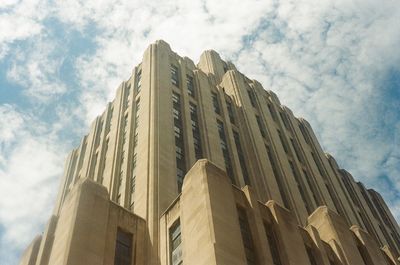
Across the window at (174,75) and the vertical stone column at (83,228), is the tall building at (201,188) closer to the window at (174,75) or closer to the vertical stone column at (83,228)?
the vertical stone column at (83,228)

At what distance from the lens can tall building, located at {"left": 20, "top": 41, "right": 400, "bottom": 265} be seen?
22.4m

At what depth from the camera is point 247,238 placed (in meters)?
23.2

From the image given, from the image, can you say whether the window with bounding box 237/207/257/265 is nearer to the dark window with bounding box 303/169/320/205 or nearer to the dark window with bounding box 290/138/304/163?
the dark window with bounding box 303/169/320/205

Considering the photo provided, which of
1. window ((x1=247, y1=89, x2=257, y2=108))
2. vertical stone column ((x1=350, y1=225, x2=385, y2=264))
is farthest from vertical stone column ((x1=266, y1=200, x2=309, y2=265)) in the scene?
window ((x1=247, y1=89, x2=257, y2=108))

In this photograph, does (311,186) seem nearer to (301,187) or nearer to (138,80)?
(301,187)

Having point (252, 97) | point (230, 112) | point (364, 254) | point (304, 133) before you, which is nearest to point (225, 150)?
point (230, 112)

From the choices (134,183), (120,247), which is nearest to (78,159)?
(134,183)

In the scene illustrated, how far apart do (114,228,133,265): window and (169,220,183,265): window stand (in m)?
2.19

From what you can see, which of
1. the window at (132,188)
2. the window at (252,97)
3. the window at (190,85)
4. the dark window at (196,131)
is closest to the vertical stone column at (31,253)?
the window at (132,188)

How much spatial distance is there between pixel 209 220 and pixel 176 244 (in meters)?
3.68

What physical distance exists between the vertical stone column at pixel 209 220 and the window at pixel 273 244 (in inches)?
129

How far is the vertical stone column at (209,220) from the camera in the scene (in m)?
19.7

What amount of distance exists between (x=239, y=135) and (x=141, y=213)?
20.7 metres

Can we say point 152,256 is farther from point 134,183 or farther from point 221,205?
point 134,183
